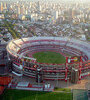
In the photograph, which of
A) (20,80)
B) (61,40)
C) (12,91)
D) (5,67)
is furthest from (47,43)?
(12,91)

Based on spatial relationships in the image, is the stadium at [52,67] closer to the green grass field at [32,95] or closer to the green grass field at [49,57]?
the green grass field at [49,57]

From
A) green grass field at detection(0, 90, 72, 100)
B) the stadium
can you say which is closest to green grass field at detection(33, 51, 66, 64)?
the stadium

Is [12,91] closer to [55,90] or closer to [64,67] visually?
[55,90]

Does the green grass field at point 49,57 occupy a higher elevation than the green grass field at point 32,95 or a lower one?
higher

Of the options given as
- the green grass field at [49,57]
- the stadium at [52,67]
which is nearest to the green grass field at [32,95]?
the stadium at [52,67]

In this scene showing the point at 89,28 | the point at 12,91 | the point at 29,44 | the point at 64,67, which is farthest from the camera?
the point at 89,28

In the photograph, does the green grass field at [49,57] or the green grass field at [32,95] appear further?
the green grass field at [49,57]

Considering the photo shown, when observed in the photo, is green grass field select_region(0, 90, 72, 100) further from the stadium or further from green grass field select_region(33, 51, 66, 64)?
green grass field select_region(33, 51, 66, 64)
